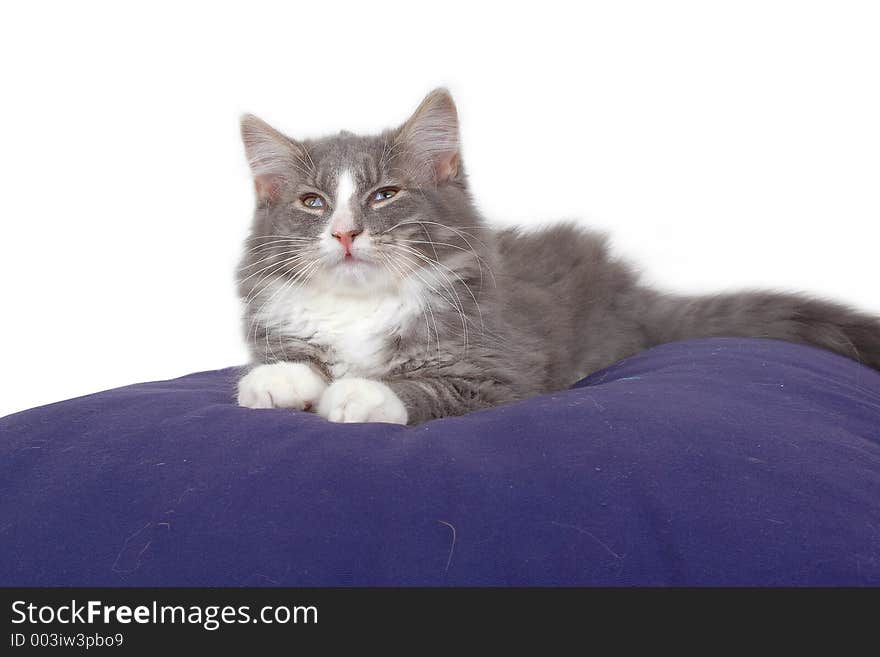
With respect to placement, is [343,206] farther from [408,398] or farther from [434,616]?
[434,616]

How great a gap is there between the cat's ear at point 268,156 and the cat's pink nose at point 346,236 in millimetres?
334

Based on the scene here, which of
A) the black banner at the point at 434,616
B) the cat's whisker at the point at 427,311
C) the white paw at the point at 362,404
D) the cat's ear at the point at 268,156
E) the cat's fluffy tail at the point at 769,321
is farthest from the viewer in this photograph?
the cat's fluffy tail at the point at 769,321

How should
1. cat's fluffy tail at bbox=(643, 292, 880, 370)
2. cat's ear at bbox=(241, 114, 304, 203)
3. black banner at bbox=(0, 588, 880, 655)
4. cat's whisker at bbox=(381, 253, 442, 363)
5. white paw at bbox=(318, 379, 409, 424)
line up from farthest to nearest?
cat's fluffy tail at bbox=(643, 292, 880, 370), cat's ear at bbox=(241, 114, 304, 203), cat's whisker at bbox=(381, 253, 442, 363), white paw at bbox=(318, 379, 409, 424), black banner at bbox=(0, 588, 880, 655)

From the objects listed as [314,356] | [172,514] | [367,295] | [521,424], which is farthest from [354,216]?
[172,514]

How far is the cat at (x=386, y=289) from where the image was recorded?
1.88 meters

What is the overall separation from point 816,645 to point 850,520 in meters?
0.20

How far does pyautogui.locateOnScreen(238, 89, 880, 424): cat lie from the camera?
6.18 feet

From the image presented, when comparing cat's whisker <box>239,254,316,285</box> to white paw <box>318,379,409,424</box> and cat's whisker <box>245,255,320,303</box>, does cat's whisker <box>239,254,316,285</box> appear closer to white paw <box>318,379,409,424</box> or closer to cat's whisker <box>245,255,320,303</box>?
cat's whisker <box>245,255,320,303</box>

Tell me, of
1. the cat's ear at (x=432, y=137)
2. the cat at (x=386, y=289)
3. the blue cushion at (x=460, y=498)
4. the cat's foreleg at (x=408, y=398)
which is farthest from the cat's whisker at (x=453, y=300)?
the blue cushion at (x=460, y=498)

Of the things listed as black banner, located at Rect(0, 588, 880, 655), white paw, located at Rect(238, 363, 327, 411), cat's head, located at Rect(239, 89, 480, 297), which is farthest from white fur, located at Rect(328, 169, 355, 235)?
black banner, located at Rect(0, 588, 880, 655)

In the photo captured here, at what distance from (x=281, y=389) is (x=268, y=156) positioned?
677 millimetres

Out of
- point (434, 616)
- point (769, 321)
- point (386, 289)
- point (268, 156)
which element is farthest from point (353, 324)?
point (769, 321)

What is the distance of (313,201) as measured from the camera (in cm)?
203

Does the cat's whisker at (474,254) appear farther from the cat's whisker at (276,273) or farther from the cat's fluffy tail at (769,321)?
the cat's fluffy tail at (769,321)
